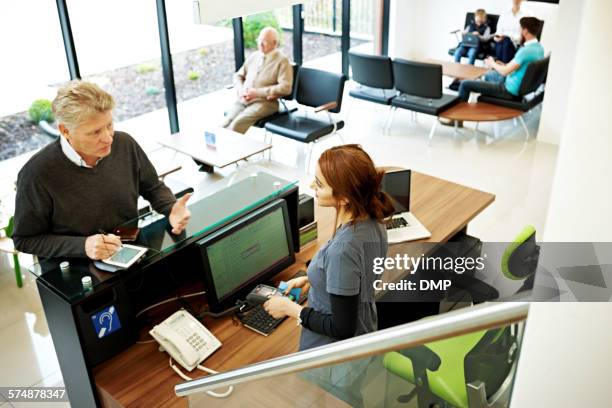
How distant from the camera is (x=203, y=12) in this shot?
228 centimetres

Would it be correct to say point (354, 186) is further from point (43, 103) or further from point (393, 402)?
point (43, 103)

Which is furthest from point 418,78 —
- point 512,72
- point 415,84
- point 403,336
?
point 403,336

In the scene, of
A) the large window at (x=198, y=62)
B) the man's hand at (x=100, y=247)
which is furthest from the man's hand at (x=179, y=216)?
the large window at (x=198, y=62)

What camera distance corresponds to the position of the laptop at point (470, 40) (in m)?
8.62

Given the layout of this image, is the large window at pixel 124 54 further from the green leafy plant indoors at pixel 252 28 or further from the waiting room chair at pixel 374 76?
the waiting room chair at pixel 374 76

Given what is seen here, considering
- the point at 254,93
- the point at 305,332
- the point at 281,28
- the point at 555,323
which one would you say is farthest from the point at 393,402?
the point at 281,28

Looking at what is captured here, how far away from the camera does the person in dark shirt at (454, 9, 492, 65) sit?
28.4ft

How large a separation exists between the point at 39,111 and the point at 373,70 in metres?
3.89

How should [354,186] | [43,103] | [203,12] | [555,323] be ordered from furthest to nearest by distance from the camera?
1. [43,103]
2. [203,12]
3. [354,186]
4. [555,323]

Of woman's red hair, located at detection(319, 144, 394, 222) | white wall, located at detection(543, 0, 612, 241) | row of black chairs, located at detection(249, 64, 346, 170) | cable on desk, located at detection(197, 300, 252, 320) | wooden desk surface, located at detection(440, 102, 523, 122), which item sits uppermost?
white wall, located at detection(543, 0, 612, 241)

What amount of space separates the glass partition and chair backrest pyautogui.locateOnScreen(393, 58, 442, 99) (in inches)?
198

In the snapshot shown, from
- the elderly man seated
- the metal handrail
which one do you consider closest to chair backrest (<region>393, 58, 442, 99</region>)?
the elderly man seated

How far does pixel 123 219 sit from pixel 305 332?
104 centimetres

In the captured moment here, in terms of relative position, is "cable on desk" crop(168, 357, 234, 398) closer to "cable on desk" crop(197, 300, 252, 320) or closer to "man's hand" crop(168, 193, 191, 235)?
"cable on desk" crop(197, 300, 252, 320)
